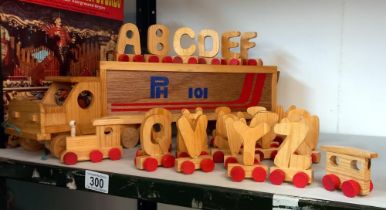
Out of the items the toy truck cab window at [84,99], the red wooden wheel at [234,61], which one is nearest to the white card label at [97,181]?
the toy truck cab window at [84,99]

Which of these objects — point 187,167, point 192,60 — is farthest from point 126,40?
point 187,167

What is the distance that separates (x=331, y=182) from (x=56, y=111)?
Answer: 51cm

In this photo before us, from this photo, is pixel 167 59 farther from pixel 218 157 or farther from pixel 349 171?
pixel 349 171

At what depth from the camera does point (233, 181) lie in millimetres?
631

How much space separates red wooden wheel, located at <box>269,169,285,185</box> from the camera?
61cm

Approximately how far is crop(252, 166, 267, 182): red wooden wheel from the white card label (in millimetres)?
243

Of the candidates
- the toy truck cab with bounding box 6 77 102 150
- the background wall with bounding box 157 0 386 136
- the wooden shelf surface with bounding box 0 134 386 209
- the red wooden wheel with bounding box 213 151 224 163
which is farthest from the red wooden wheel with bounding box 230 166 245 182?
the background wall with bounding box 157 0 386 136

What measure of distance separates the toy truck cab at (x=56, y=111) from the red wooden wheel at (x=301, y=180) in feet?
1.44

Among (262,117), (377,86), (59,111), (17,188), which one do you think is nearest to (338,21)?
(377,86)

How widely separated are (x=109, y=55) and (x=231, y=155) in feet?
1.81

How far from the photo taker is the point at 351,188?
21.5 inches

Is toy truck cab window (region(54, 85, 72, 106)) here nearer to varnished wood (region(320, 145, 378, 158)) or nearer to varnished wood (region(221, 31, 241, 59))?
varnished wood (region(221, 31, 241, 59))

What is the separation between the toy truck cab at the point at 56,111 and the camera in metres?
0.75

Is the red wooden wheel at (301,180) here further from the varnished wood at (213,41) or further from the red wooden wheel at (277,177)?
the varnished wood at (213,41)
